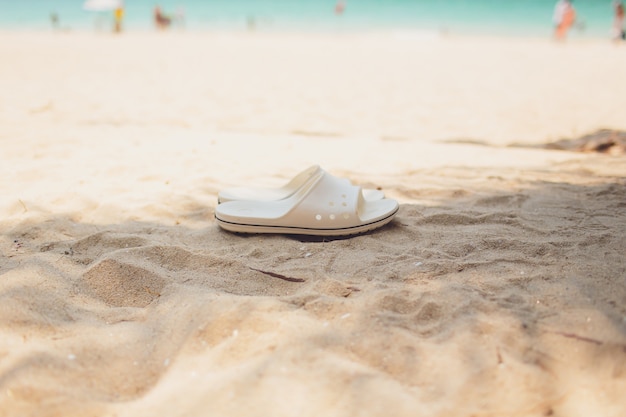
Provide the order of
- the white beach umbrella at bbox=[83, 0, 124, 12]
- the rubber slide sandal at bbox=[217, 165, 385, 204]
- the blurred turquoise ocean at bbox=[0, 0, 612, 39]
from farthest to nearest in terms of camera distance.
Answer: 1. the blurred turquoise ocean at bbox=[0, 0, 612, 39]
2. the white beach umbrella at bbox=[83, 0, 124, 12]
3. the rubber slide sandal at bbox=[217, 165, 385, 204]

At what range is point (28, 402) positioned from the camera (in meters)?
→ 1.34

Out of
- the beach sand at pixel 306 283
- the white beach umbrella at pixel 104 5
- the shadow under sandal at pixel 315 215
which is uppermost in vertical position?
the white beach umbrella at pixel 104 5

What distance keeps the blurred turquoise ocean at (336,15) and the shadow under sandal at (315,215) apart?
151 feet

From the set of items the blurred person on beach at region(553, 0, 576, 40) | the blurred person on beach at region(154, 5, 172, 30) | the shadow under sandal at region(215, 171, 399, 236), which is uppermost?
the blurred person on beach at region(553, 0, 576, 40)

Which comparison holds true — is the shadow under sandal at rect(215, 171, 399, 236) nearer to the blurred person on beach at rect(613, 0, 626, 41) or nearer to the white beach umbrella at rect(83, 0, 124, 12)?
the blurred person on beach at rect(613, 0, 626, 41)

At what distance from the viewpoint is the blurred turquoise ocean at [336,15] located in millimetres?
48750

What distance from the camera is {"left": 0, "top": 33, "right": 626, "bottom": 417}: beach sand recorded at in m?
1.39

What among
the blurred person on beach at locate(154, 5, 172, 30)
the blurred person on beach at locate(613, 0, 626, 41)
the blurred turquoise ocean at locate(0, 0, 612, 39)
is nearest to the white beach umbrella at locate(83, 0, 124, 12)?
the blurred person on beach at locate(154, 5, 172, 30)

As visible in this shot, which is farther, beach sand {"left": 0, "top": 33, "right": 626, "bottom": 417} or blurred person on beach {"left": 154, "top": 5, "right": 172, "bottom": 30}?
blurred person on beach {"left": 154, "top": 5, "right": 172, "bottom": 30}

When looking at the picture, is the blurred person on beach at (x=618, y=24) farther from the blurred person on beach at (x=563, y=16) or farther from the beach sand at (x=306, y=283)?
the beach sand at (x=306, y=283)

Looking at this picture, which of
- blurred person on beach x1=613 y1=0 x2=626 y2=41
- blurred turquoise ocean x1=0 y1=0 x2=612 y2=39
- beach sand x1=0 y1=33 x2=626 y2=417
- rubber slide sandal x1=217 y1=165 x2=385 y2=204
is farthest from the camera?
blurred turquoise ocean x1=0 y1=0 x2=612 y2=39

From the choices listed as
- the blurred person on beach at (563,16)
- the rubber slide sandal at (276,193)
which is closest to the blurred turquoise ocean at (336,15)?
the blurred person on beach at (563,16)

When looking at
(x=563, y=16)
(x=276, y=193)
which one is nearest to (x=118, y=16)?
(x=563, y=16)

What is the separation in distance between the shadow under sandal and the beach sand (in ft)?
0.21
